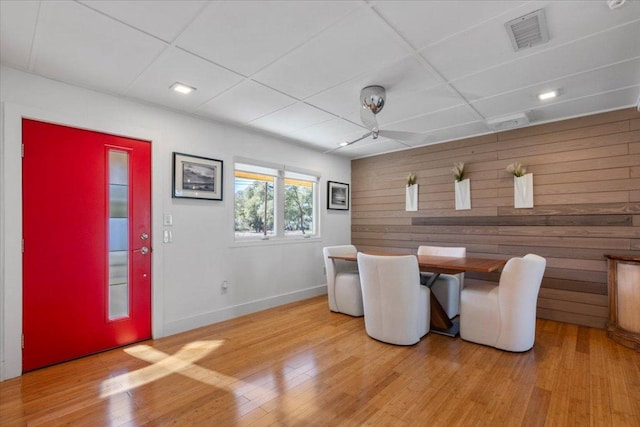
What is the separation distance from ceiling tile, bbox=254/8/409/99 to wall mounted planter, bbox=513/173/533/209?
104 inches

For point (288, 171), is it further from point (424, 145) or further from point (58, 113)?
point (58, 113)

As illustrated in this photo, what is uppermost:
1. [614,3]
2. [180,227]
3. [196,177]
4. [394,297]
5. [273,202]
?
[614,3]

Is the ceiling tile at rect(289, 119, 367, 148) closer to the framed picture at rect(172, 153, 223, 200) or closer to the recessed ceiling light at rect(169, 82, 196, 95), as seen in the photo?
the framed picture at rect(172, 153, 223, 200)

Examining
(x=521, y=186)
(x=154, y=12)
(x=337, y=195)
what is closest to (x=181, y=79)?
(x=154, y=12)

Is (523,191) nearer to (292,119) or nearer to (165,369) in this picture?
(292,119)

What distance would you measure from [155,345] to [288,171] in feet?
9.32

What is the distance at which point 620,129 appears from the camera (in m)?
3.33

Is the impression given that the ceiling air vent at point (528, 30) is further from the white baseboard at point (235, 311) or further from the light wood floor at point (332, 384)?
the white baseboard at point (235, 311)

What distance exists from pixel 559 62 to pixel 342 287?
3161mm

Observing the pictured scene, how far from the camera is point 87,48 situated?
7.08ft

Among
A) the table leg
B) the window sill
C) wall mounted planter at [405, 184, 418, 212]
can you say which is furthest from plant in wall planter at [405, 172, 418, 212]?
the table leg

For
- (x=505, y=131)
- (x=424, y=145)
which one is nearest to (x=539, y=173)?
(x=505, y=131)

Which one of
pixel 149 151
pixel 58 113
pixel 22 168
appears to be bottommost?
pixel 22 168

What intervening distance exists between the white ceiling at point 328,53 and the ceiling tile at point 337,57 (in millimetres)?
10
